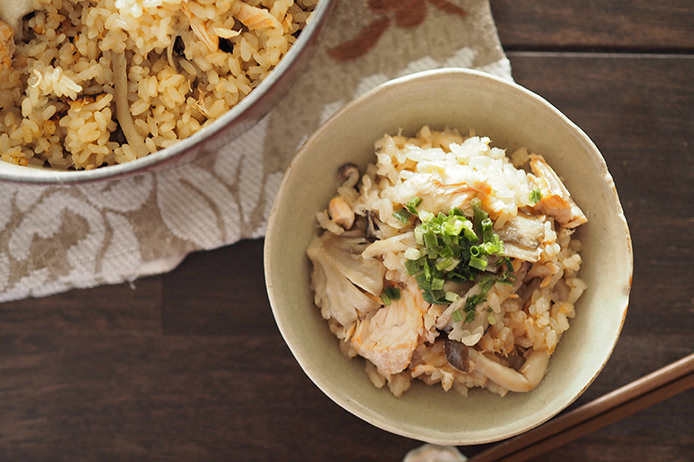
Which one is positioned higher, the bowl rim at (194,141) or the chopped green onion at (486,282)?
the bowl rim at (194,141)

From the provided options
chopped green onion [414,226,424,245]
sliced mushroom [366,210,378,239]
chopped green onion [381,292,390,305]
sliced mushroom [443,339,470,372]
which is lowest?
sliced mushroom [443,339,470,372]

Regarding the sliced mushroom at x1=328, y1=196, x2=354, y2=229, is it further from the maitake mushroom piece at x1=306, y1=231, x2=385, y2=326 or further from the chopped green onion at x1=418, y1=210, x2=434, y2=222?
the chopped green onion at x1=418, y1=210, x2=434, y2=222

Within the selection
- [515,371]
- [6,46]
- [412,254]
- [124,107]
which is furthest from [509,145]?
[6,46]

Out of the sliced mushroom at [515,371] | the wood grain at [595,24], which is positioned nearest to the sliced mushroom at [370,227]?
the sliced mushroom at [515,371]

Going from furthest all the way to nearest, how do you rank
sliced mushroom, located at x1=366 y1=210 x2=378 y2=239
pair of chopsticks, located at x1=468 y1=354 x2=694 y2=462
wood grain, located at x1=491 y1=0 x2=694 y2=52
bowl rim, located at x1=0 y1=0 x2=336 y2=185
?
wood grain, located at x1=491 y1=0 x2=694 y2=52
pair of chopsticks, located at x1=468 y1=354 x2=694 y2=462
sliced mushroom, located at x1=366 y1=210 x2=378 y2=239
bowl rim, located at x1=0 y1=0 x2=336 y2=185

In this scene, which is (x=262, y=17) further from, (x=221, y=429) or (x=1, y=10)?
(x=221, y=429)

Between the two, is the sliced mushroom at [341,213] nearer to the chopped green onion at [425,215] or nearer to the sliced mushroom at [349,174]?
the sliced mushroom at [349,174]

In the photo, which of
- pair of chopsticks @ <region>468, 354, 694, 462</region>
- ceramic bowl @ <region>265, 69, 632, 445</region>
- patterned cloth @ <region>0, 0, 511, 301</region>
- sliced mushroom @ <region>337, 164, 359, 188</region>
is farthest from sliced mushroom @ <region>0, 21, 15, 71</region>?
pair of chopsticks @ <region>468, 354, 694, 462</region>
